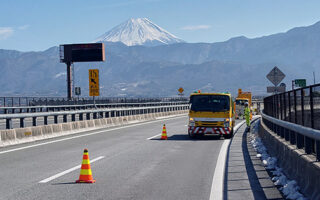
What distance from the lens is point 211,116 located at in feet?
72.2

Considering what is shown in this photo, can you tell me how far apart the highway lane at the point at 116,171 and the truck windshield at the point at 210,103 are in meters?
4.67

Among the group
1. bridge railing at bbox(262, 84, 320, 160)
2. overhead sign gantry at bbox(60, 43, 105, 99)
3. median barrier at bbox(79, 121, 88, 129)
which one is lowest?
median barrier at bbox(79, 121, 88, 129)

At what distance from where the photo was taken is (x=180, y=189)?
360 inches

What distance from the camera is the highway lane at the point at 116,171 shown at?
873 centimetres

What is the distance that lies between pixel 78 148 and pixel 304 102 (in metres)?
8.02

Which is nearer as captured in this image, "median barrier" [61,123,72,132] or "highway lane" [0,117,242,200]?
"highway lane" [0,117,242,200]

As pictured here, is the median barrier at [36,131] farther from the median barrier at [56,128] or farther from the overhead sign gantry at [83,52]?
the overhead sign gantry at [83,52]

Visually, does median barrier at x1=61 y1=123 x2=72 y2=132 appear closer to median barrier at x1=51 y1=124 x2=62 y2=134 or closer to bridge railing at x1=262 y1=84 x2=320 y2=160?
median barrier at x1=51 y1=124 x2=62 y2=134

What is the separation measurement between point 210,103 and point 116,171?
11759 mm

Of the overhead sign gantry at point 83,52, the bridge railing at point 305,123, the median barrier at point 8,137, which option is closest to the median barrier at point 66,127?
the median barrier at point 8,137

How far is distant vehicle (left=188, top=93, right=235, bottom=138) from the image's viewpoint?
21812mm

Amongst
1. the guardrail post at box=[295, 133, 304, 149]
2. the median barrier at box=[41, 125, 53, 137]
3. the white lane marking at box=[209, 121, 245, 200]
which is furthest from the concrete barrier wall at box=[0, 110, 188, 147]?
the guardrail post at box=[295, 133, 304, 149]

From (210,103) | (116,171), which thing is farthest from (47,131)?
(116,171)

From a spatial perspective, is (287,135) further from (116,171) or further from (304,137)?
(116,171)
